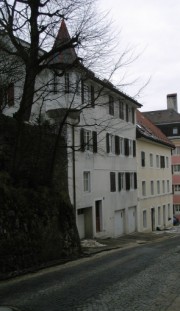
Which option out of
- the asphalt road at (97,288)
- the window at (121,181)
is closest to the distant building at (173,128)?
the window at (121,181)

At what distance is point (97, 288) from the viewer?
39.5ft

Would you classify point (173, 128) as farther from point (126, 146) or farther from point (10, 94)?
point (10, 94)

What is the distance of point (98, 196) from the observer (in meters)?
33.8

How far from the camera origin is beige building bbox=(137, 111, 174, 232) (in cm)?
4549

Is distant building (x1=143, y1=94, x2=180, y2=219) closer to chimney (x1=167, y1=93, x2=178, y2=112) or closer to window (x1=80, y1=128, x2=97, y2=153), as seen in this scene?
chimney (x1=167, y1=93, x2=178, y2=112)

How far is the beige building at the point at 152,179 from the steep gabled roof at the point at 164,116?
20.4 meters

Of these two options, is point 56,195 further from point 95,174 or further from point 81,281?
point 95,174

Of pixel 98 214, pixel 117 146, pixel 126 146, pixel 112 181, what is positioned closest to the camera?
pixel 98 214

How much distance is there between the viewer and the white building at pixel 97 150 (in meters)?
25.8

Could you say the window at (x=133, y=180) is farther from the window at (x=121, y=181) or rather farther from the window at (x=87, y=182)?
the window at (x=87, y=182)

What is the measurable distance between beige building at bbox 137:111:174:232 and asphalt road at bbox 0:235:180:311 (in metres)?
27.9

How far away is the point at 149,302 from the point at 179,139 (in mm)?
64447

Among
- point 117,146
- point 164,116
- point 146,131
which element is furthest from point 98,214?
point 164,116

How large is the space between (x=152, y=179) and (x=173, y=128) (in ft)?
86.9
